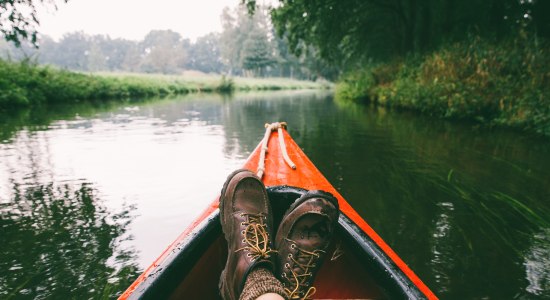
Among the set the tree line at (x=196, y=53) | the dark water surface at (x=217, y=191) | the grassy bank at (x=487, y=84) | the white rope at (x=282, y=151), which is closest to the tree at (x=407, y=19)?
the grassy bank at (x=487, y=84)

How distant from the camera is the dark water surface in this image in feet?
6.93

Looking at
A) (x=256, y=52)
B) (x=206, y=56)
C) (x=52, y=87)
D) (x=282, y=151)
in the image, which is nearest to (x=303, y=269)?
(x=282, y=151)

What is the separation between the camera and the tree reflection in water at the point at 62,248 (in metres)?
1.94

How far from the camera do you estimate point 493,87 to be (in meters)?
7.21

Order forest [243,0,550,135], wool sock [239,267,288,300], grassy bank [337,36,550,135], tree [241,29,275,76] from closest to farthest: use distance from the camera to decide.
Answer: wool sock [239,267,288,300] → grassy bank [337,36,550,135] → forest [243,0,550,135] → tree [241,29,275,76]

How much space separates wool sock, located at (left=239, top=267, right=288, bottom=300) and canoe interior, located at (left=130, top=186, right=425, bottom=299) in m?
0.27

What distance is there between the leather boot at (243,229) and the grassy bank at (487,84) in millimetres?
6154

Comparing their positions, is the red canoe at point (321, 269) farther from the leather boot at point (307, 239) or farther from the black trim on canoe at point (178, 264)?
the leather boot at point (307, 239)

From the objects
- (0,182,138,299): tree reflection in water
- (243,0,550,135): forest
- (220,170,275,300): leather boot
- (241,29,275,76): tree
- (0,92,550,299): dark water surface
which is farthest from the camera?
(241,29,275,76): tree

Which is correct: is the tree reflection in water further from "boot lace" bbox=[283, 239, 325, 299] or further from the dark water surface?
"boot lace" bbox=[283, 239, 325, 299]

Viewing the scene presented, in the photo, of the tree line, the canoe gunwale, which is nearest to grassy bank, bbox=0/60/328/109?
the canoe gunwale

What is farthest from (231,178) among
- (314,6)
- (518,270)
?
(314,6)

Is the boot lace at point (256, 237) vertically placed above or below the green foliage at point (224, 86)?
below

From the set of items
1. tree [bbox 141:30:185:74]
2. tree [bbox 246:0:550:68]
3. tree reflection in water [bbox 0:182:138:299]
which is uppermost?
tree [bbox 141:30:185:74]
